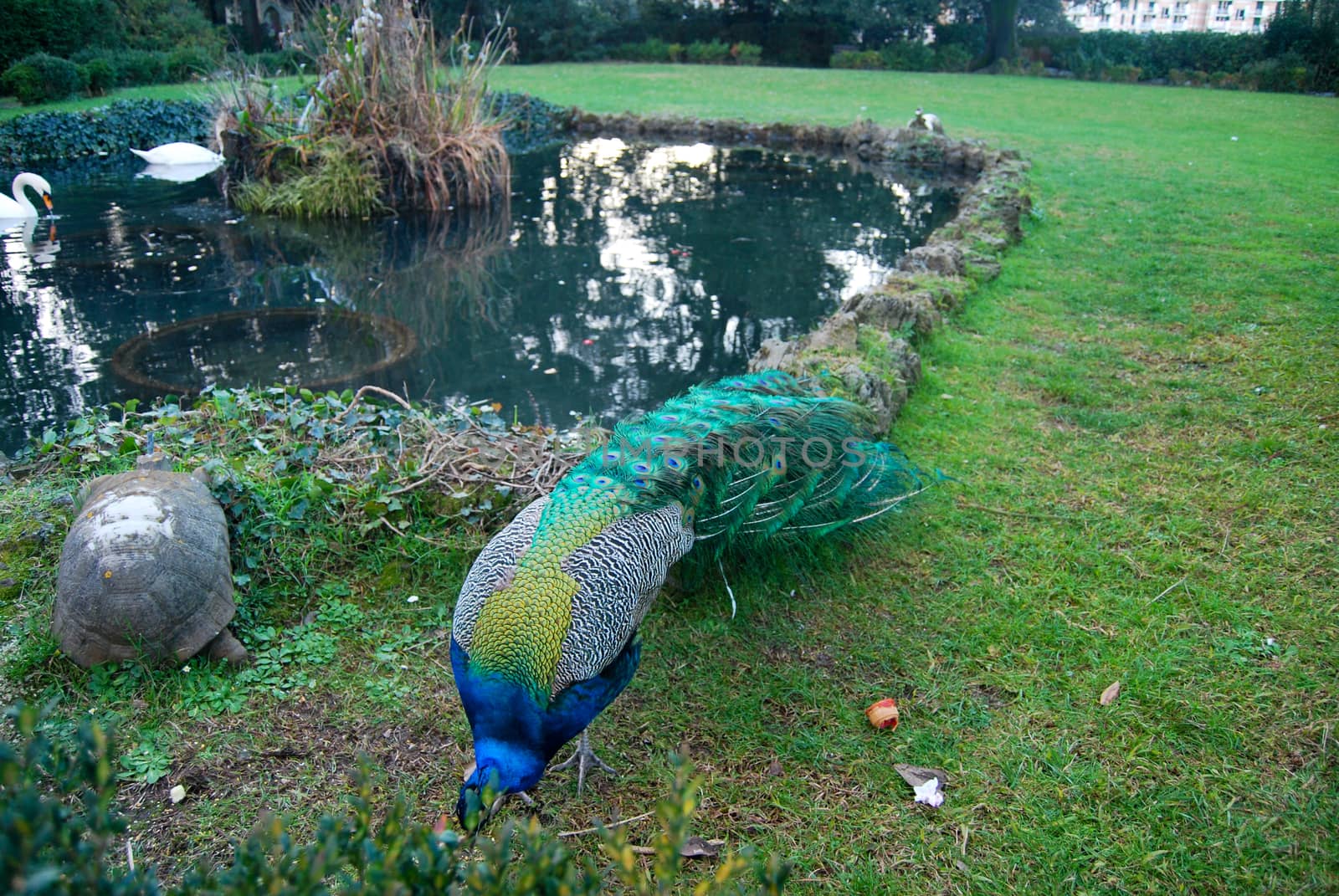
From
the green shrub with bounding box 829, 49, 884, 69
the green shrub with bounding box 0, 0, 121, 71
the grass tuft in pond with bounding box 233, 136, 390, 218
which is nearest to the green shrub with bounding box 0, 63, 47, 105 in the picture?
the green shrub with bounding box 0, 0, 121, 71

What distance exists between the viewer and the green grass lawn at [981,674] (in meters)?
2.40

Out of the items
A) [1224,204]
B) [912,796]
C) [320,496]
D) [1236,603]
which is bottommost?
[912,796]

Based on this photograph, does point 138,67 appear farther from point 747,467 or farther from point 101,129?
point 747,467

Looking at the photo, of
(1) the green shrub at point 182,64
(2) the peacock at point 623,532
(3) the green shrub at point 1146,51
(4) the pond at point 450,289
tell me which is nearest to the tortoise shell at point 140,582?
(2) the peacock at point 623,532

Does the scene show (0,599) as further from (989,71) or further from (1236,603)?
(989,71)

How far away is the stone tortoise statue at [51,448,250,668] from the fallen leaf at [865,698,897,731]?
210 centimetres

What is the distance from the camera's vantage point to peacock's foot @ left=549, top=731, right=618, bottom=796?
2602 mm

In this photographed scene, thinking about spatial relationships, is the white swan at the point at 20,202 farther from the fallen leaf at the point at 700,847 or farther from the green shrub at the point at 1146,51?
the green shrub at the point at 1146,51

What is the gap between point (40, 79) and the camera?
1482cm

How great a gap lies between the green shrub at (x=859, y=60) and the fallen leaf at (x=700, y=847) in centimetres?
2799

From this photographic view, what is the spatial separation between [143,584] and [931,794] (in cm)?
248

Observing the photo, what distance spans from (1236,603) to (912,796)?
1.60 m

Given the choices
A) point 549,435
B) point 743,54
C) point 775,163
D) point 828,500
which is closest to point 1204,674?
point 828,500

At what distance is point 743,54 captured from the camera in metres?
26.9
